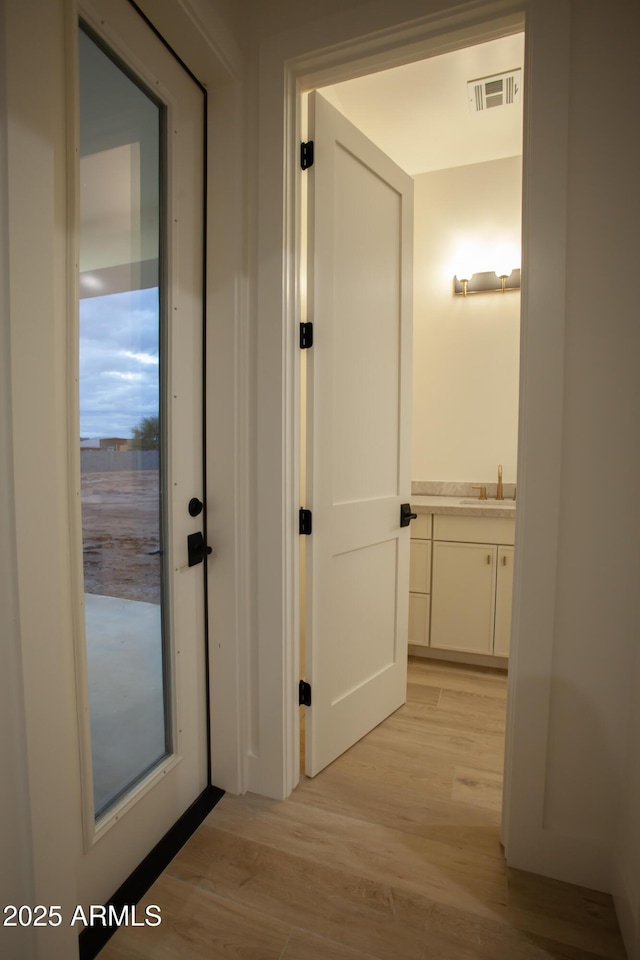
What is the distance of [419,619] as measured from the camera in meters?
2.84

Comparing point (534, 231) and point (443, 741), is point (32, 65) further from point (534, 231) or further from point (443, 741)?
point (443, 741)

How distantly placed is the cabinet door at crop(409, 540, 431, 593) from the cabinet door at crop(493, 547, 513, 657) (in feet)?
1.25

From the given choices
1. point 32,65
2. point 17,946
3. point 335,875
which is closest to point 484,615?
point 335,875

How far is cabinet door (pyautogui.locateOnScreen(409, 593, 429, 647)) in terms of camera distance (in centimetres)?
282

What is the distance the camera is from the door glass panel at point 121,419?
3.89 ft

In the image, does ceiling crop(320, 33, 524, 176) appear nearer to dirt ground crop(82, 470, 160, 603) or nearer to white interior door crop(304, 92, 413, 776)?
white interior door crop(304, 92, 413, 776)

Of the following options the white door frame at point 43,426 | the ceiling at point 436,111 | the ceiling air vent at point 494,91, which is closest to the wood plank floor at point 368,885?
the white door frame at point 43,426

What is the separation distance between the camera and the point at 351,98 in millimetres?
2467

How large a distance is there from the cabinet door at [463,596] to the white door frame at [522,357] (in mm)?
1294

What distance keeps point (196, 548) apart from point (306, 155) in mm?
1390

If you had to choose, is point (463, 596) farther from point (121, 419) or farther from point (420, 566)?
point (121, 419)

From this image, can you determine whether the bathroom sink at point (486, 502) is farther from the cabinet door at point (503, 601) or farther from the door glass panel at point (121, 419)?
the door glass panel at point (121, 419)

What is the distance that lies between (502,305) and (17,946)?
11.5 ft

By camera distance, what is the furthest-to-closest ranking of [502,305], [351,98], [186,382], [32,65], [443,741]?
[502,305] → [351,98] → [443,741] → [186,382] → [32,65]
